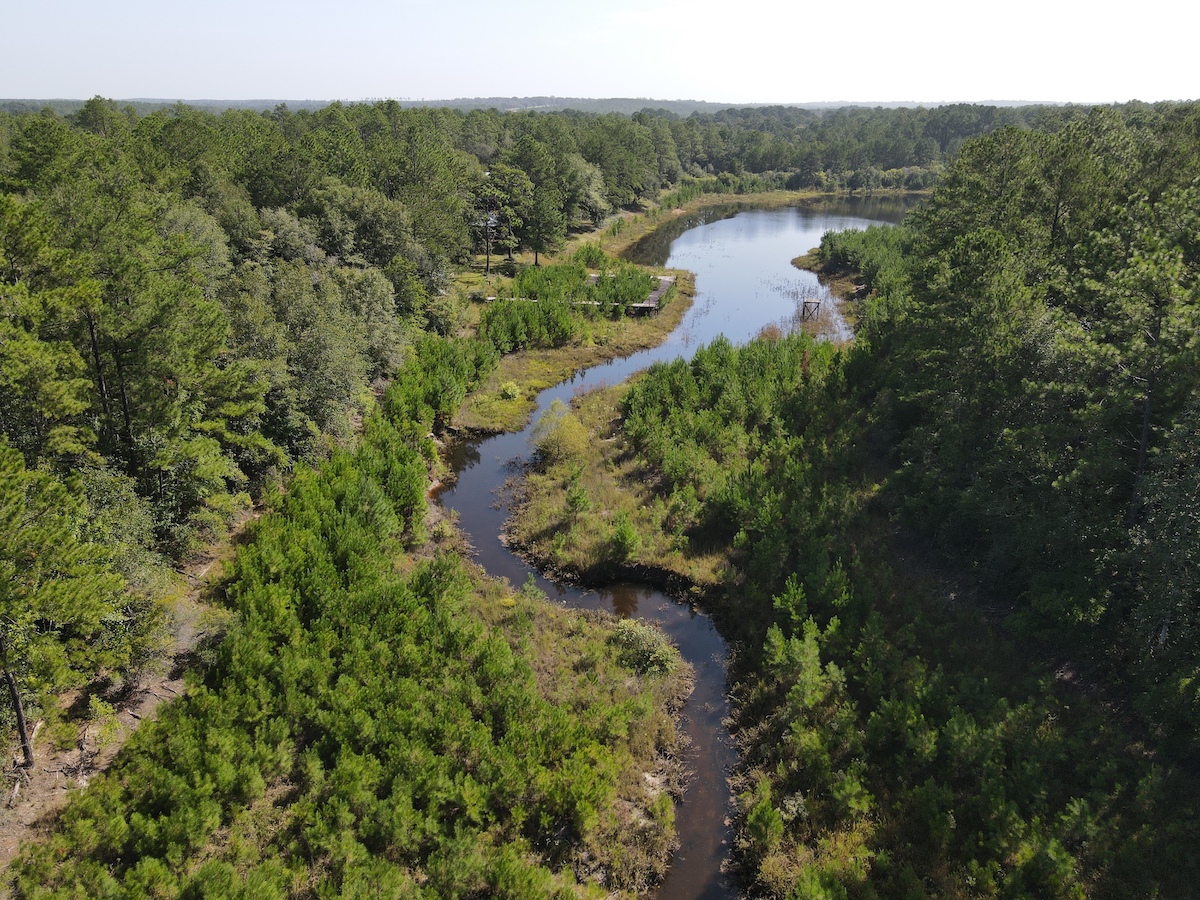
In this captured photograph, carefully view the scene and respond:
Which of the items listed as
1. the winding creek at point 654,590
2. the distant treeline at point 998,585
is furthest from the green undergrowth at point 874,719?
the winding creek at point 654,590

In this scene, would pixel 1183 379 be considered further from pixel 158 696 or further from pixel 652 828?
pixel 158 696

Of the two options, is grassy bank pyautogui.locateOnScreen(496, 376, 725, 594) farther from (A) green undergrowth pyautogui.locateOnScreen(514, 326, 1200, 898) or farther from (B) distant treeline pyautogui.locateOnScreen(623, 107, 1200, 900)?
(B) distant treeline pyautogui.locateOnScreen(623, 107, 1200, 900)

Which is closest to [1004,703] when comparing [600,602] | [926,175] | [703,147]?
[600,602]

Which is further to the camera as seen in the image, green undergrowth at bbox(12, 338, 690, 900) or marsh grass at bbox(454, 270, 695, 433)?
marsh grass at bbox(454, 270, 695, 433)

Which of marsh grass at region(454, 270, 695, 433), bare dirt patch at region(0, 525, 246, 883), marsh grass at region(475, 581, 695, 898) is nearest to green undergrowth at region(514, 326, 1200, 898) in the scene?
marsh grass at region(475, 581, 695, 898)

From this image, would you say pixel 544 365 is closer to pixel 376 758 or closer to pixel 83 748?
pixel 376 758

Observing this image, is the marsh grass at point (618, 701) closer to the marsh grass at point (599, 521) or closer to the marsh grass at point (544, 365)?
the marsh grass at point (599, 521)
